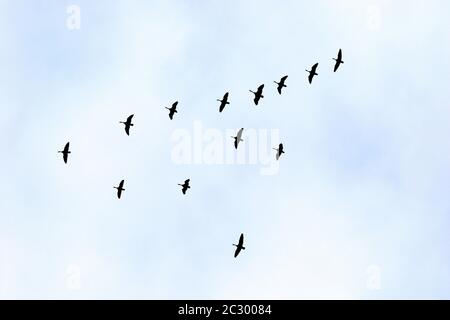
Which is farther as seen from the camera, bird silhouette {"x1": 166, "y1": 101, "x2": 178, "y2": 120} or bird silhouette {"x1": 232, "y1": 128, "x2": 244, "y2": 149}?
bird silhouette {"x1": 166, "y1": 101, "x2": 178, "y2": 120}

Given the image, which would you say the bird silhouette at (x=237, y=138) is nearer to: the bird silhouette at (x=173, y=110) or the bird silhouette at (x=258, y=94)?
the bird silhouette at (x=258, y=94)

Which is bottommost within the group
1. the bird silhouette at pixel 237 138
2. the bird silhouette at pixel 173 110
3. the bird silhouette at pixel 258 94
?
the bird silhouette at pixel 237 138

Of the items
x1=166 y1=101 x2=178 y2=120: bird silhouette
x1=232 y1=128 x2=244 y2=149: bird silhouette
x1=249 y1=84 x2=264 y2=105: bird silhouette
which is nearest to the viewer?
x1=232 y1=128 x2=244 y2=149: bird silhouette

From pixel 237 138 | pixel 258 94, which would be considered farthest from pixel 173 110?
pixel 258 94

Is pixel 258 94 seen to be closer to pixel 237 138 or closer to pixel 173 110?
pixel 237 138

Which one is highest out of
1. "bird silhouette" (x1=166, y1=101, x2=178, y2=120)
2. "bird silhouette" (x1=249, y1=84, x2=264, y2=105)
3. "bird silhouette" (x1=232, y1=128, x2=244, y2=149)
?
"bird silhouette" (x1=249, y1=84, x2=264, y2=105)

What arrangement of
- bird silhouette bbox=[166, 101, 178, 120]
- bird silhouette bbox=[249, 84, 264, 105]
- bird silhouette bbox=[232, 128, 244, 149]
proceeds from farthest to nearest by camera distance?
bird silhouette bbox=[249, 84, 264, 105] < bird silhouette bbox=[166, 101, 178, 120] < bird silhouette bbox=[232, 128, 244, 149]

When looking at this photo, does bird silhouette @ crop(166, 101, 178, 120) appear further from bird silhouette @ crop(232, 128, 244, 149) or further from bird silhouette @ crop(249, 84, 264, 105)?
bird silhouette @ crop(249, 84, 264, 105)

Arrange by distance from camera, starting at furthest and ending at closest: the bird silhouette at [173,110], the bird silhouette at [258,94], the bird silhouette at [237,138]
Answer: the bird silhouette at [258,94], the bird silhouette at [173,110], the bird silhouette at [237,138]

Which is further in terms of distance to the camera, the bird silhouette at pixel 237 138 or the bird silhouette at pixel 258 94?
the bird silhouette at pixel 258 94
